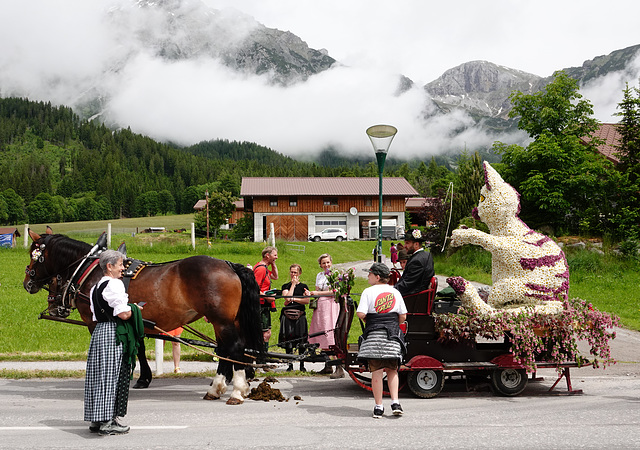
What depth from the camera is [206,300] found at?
24.1 ft

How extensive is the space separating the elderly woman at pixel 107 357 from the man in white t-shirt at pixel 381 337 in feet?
8.74

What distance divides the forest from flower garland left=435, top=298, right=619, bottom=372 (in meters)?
17.0

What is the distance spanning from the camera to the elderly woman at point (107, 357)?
5.59 metres

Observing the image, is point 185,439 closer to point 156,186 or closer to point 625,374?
point 625,374

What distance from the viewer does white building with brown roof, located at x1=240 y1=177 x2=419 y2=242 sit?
56562 mm

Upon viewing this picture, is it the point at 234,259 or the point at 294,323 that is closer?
the point at 294,323

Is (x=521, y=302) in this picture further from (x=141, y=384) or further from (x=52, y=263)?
(x=52, y=263)

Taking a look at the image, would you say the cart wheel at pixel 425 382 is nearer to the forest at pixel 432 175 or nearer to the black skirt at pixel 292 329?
the black skirt at pixel 292 329

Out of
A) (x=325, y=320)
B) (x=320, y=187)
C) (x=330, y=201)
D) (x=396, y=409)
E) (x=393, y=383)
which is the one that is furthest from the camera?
(x=320, y=187)

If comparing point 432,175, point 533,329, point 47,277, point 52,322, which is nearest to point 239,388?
point 47,277

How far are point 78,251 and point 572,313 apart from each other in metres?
7.21

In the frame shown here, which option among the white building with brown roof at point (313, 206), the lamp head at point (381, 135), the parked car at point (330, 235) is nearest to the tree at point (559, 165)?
the lamp head at point (381, 135)

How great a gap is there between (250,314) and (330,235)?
4756 centimetres

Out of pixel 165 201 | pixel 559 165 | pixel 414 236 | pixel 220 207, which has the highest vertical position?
pixel 165 201
